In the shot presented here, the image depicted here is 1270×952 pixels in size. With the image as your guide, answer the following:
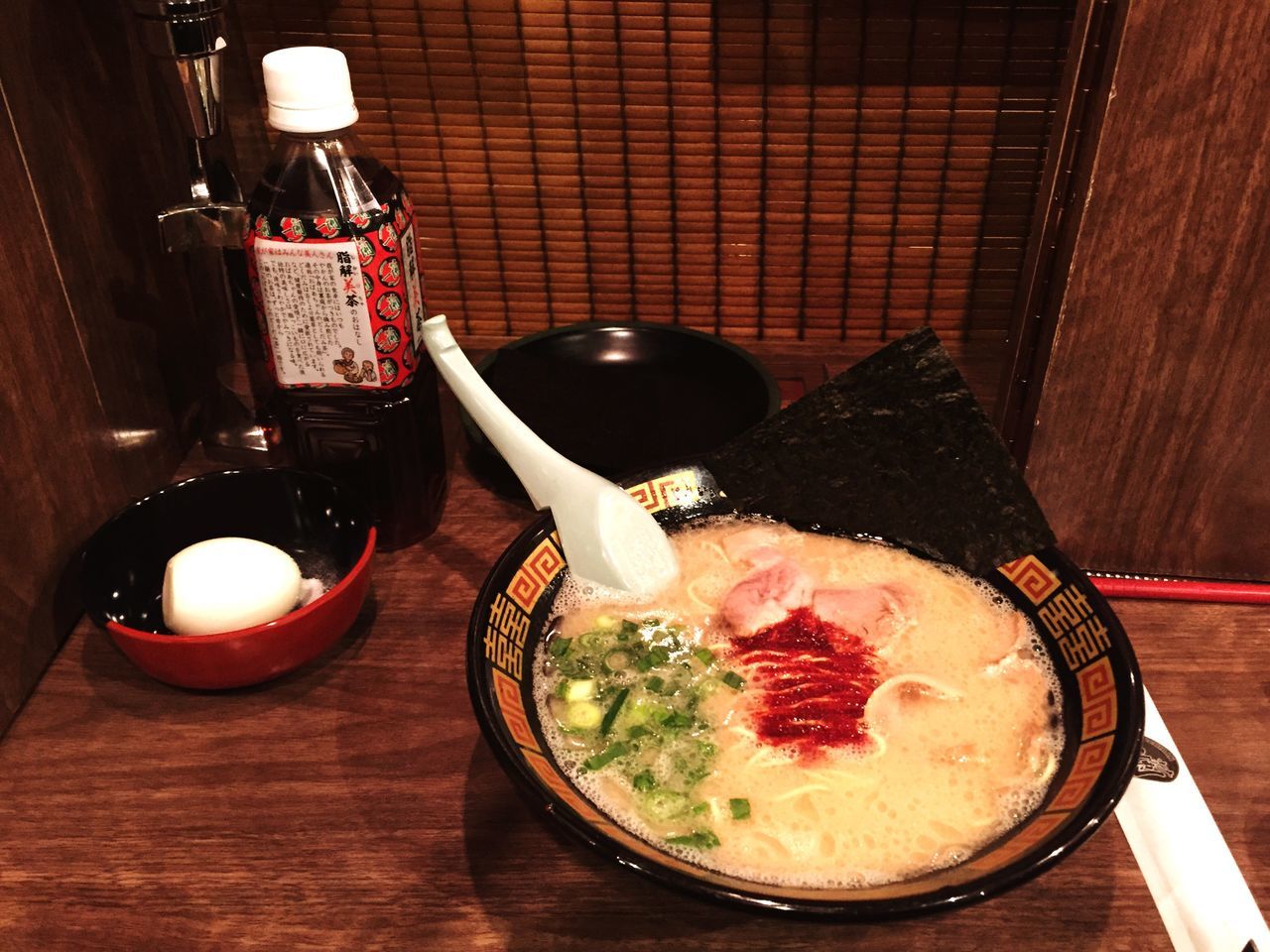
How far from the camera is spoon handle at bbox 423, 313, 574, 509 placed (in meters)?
1.20

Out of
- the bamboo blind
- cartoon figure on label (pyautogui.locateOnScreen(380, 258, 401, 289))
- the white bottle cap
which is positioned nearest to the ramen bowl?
cartoon figure on label (pyautogui.locateOnScreen(380, 258, 401, 289))

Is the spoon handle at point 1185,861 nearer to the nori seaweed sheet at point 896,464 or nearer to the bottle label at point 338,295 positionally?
the nori seaweed sheet at point 896,464

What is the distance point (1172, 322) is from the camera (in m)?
1.11

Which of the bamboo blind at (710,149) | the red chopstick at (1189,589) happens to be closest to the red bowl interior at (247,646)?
the bamboo blind at (710,149)

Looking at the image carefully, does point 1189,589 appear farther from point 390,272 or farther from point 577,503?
point 390,272

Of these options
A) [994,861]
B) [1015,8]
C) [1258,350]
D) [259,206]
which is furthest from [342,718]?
[1015,8]

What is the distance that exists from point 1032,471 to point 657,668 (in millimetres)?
502

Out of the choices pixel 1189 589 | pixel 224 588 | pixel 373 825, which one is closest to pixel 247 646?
pixel 224 588

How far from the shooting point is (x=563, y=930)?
943 millimetres

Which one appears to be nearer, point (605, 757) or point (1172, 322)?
point (605, 757)

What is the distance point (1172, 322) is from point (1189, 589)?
342 mm

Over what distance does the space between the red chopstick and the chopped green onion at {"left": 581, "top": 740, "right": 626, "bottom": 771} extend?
2.02 ft

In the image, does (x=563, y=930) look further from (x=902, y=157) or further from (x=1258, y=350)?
(x=902, y=157)

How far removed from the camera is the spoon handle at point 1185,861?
0.92 metres
